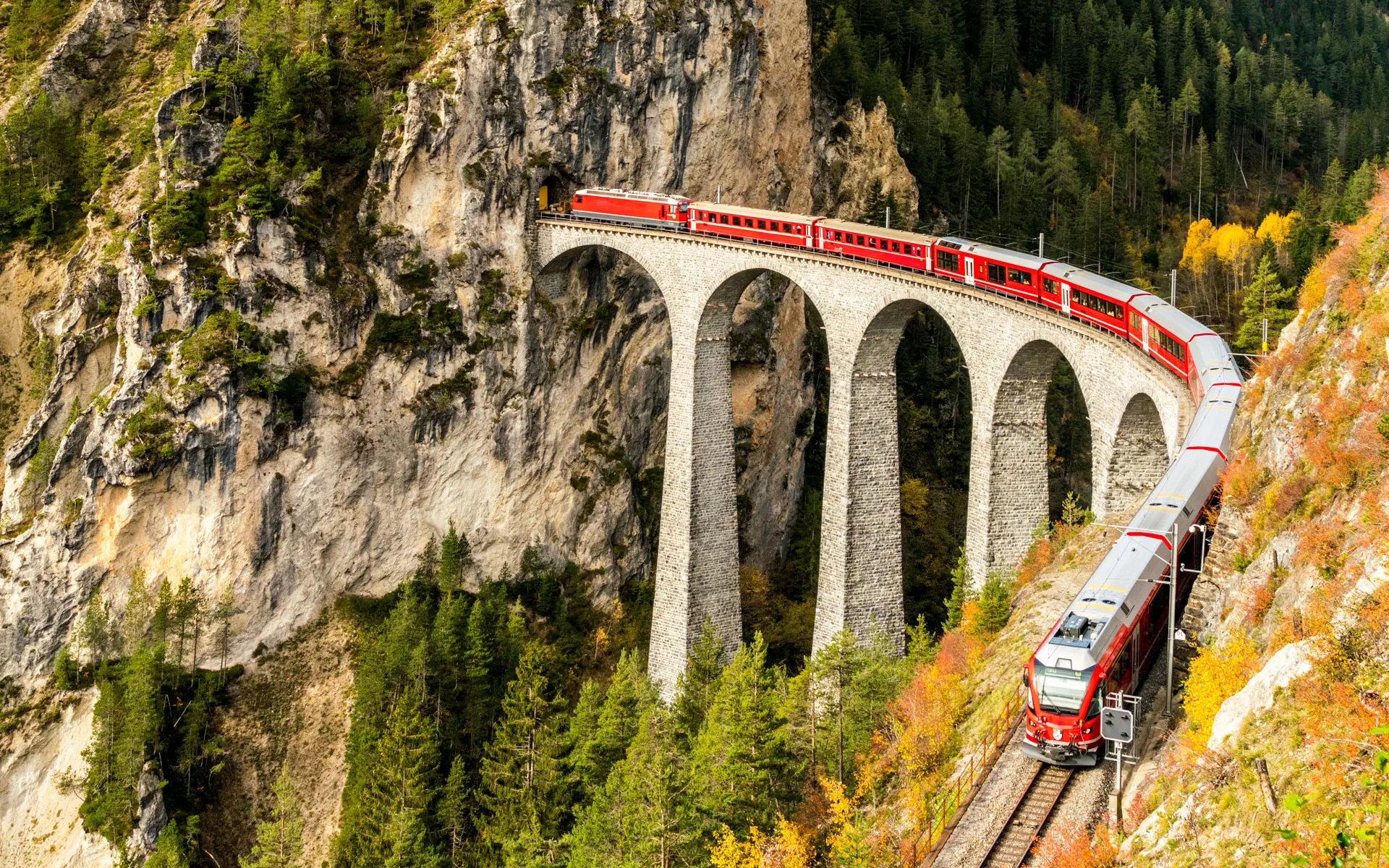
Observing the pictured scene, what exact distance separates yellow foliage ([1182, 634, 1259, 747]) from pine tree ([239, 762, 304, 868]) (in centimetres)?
3795

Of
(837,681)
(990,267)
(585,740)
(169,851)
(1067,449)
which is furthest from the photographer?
(1067,449)

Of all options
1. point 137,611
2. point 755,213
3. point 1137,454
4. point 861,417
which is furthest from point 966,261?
point 137,611

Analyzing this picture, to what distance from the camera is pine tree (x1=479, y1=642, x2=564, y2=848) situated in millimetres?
52281

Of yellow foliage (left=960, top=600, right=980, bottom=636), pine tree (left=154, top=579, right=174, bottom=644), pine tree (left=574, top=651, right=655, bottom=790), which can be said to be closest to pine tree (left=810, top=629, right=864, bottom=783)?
yellow foliage (left=960, top=600, right=980, bottom=636)

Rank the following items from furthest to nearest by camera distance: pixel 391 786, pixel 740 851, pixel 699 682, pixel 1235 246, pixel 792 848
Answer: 1. pixel 1235 246
2. pixel 699 682
3. pixel 391 786
4. pixel 740 851
5. pixel 792 848

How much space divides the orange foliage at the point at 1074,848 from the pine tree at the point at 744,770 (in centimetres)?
1331

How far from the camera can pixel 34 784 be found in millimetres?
57969

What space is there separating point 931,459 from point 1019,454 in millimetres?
34626

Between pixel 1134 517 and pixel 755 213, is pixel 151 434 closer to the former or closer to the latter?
pixel 755 213

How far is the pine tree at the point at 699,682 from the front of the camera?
172ft

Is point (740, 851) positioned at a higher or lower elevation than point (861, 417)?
lower

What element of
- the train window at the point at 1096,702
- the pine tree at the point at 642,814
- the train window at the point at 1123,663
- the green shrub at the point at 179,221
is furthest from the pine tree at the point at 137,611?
the train window at the point at 1096,702

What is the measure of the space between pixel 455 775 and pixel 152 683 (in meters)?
14.6

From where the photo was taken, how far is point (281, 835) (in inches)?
2062
